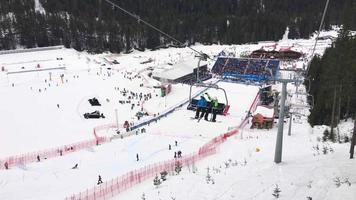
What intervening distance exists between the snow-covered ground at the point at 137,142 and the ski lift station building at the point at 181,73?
6.95 ft

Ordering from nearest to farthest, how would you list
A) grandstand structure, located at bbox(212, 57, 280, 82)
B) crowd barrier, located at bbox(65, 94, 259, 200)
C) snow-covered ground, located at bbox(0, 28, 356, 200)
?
snow-covered ground, located at bbox(0, 28, 356, 200)
crowd barrier, located at bbox(65, 94, 259, 200)
grandstand structure, located at bbox(212, 57, 280, 82)

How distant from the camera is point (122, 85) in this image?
51.4 m

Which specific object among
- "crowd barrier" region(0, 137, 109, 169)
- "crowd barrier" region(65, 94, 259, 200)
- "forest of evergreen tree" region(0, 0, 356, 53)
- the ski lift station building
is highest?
"forest of evergreen tree" region(0, 0, 356, 53)

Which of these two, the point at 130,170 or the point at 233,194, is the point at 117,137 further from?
the point at 233,194

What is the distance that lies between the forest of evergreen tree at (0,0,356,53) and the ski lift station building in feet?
83.6

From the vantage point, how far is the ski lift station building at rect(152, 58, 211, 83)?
56.3 metres

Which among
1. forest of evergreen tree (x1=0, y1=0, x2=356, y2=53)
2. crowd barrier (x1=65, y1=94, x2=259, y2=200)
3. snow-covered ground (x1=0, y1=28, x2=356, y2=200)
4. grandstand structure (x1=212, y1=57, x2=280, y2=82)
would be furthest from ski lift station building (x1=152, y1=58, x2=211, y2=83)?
crowd barrier (x1=65, y1=94, x2=259, y2=200)

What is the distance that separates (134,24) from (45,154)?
218ft

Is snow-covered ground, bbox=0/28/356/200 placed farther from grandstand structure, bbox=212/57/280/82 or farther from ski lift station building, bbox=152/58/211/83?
grandstand structure, bbox=212/57/280/82

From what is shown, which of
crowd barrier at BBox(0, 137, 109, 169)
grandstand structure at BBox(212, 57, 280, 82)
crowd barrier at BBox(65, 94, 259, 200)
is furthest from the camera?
grandstand structure at BBox(212, 57, 280, 82)

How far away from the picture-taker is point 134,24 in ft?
297

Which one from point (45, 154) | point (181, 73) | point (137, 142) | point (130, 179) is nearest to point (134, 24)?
point (181, 73)

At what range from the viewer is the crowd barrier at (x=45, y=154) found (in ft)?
82.2

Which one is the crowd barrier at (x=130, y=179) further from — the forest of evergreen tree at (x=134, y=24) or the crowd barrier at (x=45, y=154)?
the forest of evergreen tree at (x=134, y=24)
